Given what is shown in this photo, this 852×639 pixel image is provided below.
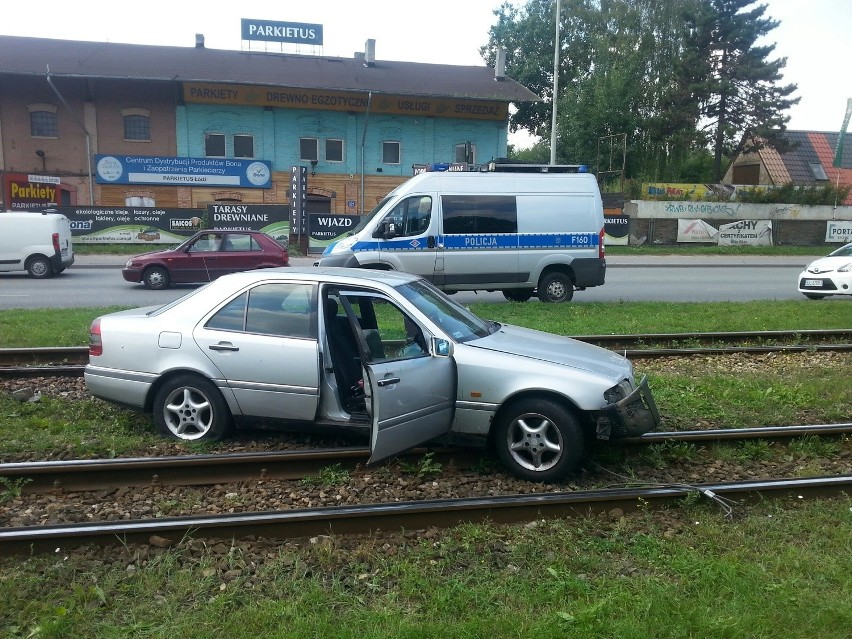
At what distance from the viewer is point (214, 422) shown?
6309 mm

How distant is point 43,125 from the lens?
Result: 117 ft

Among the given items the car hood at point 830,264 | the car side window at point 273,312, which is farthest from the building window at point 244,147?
the car side window at point 273,312

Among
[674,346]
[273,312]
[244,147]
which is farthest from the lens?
[244,147]

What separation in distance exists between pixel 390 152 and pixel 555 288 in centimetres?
2552

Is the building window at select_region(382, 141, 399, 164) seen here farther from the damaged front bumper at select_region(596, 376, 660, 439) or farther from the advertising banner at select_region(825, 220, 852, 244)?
the damaged front bumper at select_region(596, 376, 660, 439)

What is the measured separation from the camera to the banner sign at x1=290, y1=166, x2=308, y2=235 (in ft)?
94.1

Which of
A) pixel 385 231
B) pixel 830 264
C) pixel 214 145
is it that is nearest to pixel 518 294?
pixel 385 231

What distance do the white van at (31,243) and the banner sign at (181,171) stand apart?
15.3m

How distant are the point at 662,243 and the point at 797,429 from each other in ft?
99.9

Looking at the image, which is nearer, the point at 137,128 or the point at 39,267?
the point at 39,267

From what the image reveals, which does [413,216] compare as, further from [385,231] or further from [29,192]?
[29,192]

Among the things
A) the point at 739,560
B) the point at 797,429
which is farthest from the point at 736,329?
the point at 739,560

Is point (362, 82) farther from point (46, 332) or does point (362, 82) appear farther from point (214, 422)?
point (214, 422)

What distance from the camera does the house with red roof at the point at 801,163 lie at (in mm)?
47500
